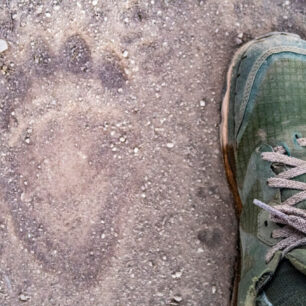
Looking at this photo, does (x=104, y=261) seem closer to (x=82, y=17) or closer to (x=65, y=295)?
(x=65, y=295)

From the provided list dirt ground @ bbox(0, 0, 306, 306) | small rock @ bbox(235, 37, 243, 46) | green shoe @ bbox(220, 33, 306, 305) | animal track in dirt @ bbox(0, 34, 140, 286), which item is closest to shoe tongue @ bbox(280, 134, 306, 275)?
green shoe @ bbox(220, 33, 306, 305)

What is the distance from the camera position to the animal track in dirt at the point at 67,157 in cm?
225

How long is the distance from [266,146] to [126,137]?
61cm

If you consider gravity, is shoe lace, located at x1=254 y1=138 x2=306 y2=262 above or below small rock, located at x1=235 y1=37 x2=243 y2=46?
below

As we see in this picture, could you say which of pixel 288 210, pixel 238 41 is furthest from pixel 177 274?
pixel 238 41

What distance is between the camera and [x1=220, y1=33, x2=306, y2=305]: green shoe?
188 centimetres

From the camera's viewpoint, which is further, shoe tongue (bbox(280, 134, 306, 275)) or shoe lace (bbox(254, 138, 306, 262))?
shoe lace (bbox(254, 138, 306, 262))

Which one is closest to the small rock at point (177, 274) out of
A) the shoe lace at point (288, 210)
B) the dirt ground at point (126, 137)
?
the dirt ground at point (126, 137)

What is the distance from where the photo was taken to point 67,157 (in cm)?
226

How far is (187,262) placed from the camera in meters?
2.26

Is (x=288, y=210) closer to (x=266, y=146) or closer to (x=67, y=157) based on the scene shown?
(x=266, y=146)

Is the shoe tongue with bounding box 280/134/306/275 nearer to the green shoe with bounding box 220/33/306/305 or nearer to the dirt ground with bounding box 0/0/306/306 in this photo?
the green shoe with bounding box 220/33/306/305

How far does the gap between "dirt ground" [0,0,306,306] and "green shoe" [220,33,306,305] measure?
9cm

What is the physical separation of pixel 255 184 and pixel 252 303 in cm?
49
